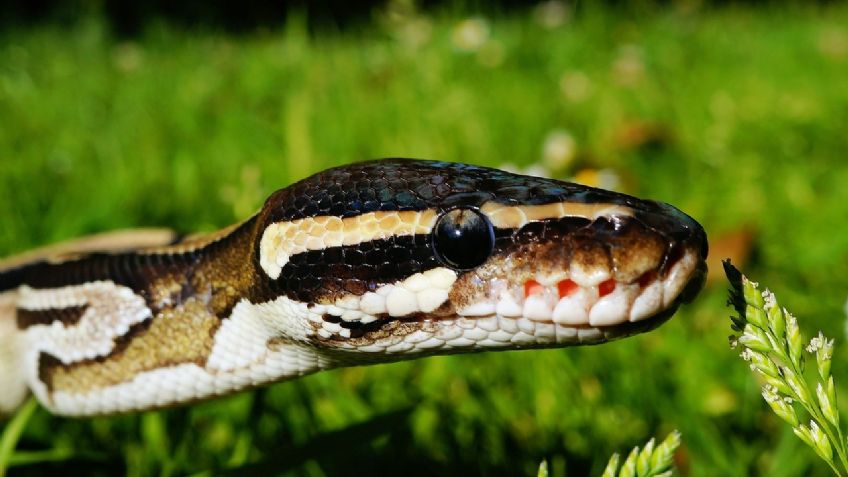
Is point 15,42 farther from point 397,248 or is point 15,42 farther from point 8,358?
point 397,248

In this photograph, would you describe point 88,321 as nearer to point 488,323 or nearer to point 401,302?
point 401,302

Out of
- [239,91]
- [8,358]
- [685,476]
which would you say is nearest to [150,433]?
[8,358]

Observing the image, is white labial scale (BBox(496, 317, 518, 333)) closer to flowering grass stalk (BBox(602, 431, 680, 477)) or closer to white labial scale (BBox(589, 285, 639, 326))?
white labial scale (BBox(589, 285, 639, 326))

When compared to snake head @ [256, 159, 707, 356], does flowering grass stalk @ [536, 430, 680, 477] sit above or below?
below

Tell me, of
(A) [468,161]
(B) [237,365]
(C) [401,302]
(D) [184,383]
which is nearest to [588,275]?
(C) [401,302]

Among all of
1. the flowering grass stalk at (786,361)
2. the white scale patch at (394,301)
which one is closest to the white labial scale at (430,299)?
the white scale patch at (394,301)

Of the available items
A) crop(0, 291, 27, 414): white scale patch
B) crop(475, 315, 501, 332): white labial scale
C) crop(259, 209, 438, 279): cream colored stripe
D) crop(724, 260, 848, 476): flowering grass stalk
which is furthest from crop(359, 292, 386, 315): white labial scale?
crop(0, 291, 27, 414): white scale patch

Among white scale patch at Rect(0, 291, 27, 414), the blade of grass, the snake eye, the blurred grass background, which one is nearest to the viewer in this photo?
the snake eye
